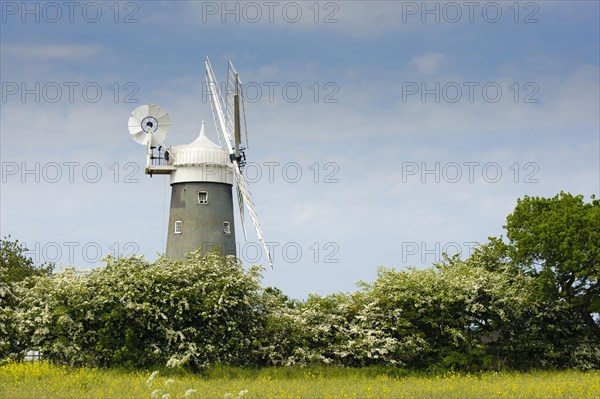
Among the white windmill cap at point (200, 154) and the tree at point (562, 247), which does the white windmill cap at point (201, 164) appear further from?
the tree at point (562, 247)

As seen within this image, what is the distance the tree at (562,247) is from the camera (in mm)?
36031

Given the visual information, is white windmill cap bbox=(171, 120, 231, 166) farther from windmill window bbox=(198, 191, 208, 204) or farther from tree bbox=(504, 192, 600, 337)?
tree bbox=(504, 192, 600, 337)

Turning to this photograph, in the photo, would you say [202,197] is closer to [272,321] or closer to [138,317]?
[272,321]

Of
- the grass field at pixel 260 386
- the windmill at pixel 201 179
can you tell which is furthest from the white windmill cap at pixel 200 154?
the grass field at pixel 260 386

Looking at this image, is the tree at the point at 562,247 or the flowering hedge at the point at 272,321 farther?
the tree at the point at 562,247

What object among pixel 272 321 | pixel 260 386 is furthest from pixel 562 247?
pixel 260 386

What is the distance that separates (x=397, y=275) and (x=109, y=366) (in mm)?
13963

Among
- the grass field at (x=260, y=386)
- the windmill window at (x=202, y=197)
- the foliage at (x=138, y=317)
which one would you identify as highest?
the windmill window at (x=202, y=197)

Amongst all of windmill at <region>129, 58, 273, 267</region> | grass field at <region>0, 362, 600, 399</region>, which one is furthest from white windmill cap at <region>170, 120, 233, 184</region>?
grass field at <region>0, 362, 600, 399</region>

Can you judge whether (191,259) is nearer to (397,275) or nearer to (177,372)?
(177,372)

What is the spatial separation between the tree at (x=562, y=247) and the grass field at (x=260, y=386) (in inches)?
248

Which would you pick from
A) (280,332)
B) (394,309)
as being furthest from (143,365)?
(394,309)

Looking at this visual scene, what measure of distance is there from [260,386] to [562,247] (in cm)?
1785

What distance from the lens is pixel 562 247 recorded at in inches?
1411
